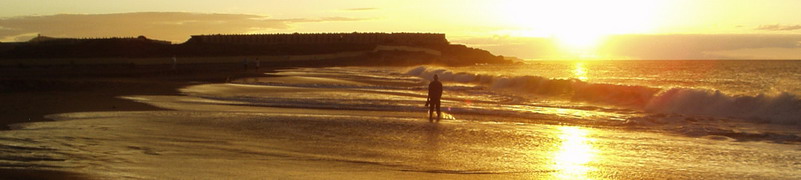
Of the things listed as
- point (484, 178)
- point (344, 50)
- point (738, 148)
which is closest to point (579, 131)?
point (738, 148)

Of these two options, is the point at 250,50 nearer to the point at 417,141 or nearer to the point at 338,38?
the point at 338,38

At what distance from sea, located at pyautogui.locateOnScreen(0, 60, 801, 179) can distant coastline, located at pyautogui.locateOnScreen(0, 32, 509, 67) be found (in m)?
44.5

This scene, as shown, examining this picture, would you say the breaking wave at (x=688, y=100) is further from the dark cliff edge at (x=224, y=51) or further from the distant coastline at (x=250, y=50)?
the dark cliff edge at (x=224, y=51)

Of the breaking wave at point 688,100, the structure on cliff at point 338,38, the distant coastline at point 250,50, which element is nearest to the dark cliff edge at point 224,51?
the distant coastline at point 250,50

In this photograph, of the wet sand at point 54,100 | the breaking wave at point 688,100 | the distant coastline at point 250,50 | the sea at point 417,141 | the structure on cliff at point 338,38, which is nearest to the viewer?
the wet sand at point 54,100

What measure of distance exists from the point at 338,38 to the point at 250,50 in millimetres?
40066

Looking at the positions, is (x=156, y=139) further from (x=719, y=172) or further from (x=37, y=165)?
(x=719, y=172)

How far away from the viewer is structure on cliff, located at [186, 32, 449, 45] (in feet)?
402

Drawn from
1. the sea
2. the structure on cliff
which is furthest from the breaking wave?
the structure on cliff

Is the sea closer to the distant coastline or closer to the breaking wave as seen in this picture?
the breaking wave

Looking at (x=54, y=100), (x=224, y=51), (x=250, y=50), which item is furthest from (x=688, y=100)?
(x=250, y=50)

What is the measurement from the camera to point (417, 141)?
13727mm

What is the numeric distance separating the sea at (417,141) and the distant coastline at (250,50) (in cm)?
4455

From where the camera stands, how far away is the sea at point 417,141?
10.3 meters
